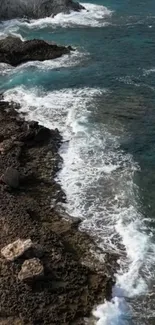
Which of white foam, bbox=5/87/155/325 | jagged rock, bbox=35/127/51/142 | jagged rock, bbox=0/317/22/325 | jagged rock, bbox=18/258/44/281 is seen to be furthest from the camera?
jagged rock, bbox=35/127/51/142

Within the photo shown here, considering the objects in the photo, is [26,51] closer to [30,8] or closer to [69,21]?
[69,21]

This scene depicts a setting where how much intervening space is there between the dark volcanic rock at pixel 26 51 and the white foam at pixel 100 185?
7.15 metres

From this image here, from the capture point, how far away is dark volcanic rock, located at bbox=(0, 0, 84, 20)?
5616 centimetres

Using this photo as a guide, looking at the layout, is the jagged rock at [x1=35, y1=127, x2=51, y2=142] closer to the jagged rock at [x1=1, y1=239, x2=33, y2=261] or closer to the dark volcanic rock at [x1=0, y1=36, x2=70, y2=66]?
the jagged rock at [x1=1, y1=239, x2=33, y2=261]

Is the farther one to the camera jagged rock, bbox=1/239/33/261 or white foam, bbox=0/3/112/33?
white foam, bbox=0/3/112/33

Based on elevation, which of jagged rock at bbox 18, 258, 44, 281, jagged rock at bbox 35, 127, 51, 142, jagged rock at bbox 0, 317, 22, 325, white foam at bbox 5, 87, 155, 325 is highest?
jagged rock at bbox 18, 258, 44, 281

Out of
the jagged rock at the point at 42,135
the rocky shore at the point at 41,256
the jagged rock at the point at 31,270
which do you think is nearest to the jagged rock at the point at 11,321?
the rocky shore at the point at 41,256

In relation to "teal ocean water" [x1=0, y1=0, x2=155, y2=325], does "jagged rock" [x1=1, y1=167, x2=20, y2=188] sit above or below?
above

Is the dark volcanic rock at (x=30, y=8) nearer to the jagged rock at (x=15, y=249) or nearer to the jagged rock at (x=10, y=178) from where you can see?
the jagged rock at (x=10, y=178)

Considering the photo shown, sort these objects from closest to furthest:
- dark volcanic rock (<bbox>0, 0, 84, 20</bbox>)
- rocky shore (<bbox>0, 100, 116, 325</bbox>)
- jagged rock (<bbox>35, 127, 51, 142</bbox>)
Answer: rocky shore (<bbox>0, 100, 116, 325</bbox>) < jagged rock (<bbox>35, 127, 51, 142</bbox>) < dark volcanic rock (<bbox>0, 0, 84, 20</bbox>)

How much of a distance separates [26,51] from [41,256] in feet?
89.8

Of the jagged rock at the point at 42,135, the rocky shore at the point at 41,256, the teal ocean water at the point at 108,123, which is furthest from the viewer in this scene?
the jagged rock at the point at 42,135

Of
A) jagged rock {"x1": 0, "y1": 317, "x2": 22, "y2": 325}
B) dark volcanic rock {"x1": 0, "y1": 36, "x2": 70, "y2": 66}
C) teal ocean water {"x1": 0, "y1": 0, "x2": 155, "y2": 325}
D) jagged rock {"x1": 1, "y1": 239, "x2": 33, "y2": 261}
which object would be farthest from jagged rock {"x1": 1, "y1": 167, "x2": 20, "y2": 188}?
dark volcanic rock {"x1": 0, "y1": 36, "x2": 70, "y2": 66}

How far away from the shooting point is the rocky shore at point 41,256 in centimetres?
1833
